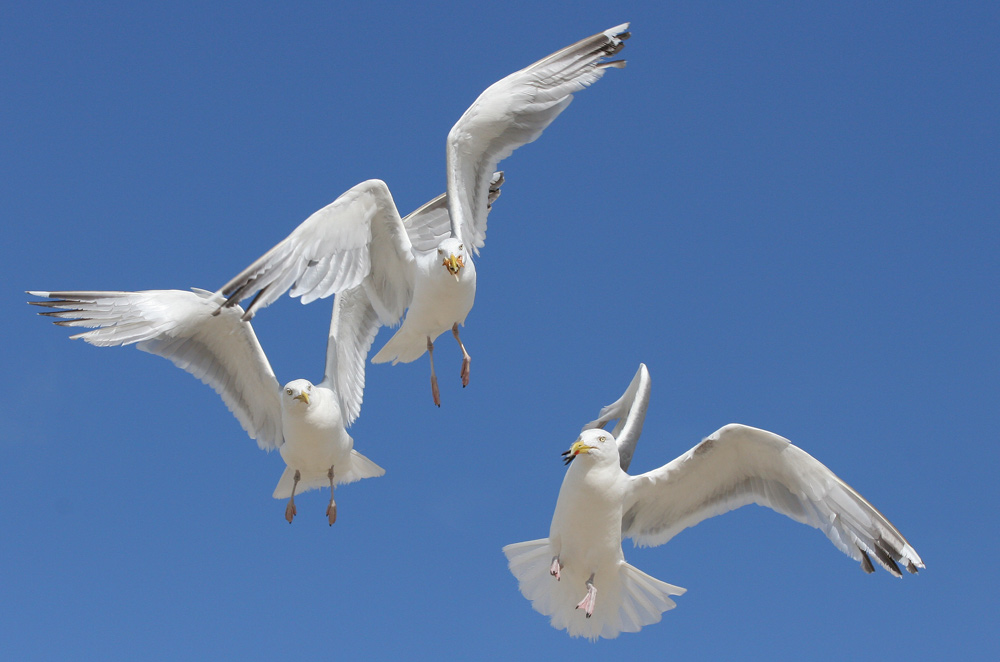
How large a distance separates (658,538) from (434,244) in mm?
3980

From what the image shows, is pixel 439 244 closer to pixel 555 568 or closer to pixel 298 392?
pixel 298 392

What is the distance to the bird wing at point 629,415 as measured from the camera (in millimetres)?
10148

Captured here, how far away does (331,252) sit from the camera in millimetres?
9047

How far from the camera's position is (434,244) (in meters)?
12.0

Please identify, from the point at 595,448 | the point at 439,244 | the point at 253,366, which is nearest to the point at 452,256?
the point at 439,244

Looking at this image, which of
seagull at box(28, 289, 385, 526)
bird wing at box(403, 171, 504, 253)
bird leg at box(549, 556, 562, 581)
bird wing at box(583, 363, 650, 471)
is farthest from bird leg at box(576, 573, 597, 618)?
bird wing at box(403, 171, 504, 253)

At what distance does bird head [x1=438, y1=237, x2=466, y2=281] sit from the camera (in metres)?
9.33

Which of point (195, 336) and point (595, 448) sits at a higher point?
point (195, 336)

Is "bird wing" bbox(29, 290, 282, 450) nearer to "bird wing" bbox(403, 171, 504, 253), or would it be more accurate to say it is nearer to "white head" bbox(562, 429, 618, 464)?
"bird wing" bbox(403, 171, 504, 253)

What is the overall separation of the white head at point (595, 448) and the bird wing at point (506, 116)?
6.75 ft

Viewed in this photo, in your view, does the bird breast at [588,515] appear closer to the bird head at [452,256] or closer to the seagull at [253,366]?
the bird head at [452,256]

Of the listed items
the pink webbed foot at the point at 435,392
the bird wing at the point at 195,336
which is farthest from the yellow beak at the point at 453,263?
the bird wing at the point at 195,336

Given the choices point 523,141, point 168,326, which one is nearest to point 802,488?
point 523,141

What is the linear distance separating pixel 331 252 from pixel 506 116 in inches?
83.3
